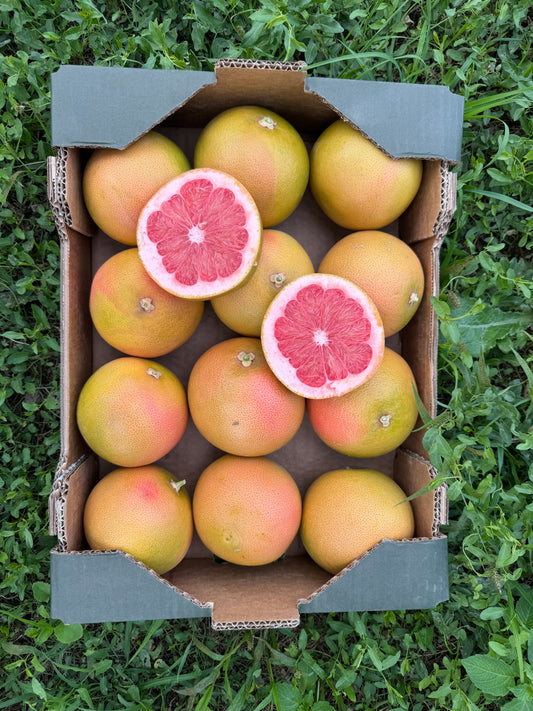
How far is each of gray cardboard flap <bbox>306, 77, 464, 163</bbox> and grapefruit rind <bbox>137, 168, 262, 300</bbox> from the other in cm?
33

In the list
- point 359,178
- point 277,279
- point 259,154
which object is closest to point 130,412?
point 277,279

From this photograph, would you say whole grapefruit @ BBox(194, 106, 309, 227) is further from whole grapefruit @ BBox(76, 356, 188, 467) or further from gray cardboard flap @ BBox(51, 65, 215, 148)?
whole grapefruit @ BBox(76, 356, 188, 467)

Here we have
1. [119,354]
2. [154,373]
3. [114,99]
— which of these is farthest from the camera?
[119,354]

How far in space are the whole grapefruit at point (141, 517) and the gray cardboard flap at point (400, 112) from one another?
3.32ft

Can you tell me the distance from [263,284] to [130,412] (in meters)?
0.45

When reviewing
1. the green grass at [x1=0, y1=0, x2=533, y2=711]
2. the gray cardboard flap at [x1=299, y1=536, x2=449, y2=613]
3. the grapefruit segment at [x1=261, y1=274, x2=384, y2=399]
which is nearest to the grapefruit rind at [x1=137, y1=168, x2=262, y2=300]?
the grapefruit segment at [x1=261, y1=274, x2=384, y2=399]

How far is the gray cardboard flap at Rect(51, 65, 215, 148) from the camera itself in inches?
52.0

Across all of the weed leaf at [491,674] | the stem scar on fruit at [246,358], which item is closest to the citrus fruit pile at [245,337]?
the stem scar on fruit at [246,358]

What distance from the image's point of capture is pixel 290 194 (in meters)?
1.46

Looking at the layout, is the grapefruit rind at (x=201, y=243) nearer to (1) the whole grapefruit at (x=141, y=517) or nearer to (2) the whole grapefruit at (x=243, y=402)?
(2) the whole grapefruit at (x=243, y=402)

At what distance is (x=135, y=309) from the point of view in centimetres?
137

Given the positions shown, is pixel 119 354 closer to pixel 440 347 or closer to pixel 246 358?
pixel 246 358

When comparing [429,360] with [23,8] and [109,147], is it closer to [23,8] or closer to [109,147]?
[109,147]

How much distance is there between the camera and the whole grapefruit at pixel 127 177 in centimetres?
137
